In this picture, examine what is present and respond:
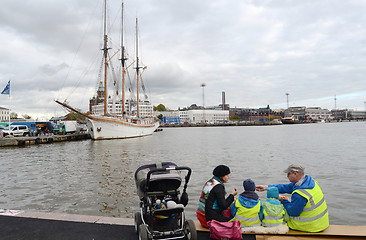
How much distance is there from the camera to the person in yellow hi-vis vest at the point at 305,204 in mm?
4898

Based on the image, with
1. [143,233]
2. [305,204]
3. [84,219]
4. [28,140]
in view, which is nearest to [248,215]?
[305,204]

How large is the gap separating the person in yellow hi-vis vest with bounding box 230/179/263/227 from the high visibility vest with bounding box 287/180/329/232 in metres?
0.68

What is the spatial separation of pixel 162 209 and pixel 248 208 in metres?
1.78

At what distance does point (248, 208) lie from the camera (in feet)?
17.1

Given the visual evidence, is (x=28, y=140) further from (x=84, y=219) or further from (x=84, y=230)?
(x=84, y=230)

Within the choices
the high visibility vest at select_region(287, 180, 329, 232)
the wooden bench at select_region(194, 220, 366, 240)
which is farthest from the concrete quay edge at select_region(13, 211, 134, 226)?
the high visibility vest at select_region(287, 180, 329, 232)

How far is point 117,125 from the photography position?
56.8m

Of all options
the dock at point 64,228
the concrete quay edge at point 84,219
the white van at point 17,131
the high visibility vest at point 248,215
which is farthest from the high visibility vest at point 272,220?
the white van at point 17,131

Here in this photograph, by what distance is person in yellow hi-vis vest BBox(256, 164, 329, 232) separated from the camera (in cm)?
490

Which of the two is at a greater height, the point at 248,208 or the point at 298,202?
the point at 298,202

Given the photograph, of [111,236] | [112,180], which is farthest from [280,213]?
[112,180]

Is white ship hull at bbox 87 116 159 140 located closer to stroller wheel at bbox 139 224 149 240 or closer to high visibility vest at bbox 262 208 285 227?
stroller wheel at bbox 139 224 149 240

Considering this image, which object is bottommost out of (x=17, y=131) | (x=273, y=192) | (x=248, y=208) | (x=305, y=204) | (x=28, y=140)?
(x=28, y=140)

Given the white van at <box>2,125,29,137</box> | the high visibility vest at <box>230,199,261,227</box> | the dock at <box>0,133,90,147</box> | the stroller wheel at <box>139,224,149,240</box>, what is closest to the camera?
the stroller wheel at <box>139,224,149,240</box>
